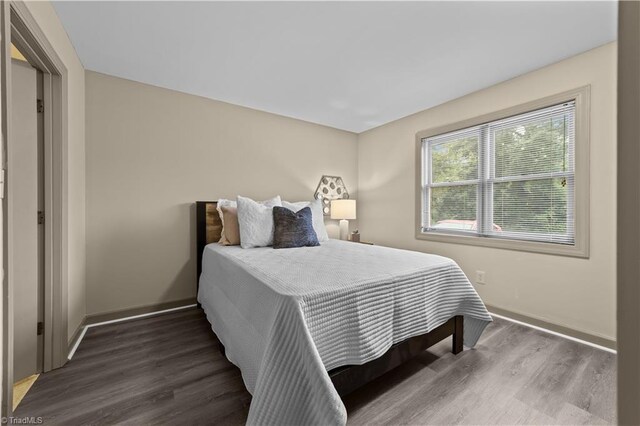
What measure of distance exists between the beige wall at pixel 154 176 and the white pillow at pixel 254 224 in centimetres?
66

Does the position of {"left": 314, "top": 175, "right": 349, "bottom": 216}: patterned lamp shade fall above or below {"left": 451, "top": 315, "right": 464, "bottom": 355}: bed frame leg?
above

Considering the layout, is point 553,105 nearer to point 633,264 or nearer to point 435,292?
point 435,292

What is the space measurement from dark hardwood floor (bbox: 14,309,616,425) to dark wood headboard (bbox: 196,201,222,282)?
96cm

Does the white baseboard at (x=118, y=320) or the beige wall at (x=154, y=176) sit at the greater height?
the beige wall at (x=154, y=176)

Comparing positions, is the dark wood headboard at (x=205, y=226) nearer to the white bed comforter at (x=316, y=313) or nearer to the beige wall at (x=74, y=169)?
the white bed comforter at (x=316, y=313)

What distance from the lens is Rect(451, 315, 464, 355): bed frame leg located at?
2004 millimetres

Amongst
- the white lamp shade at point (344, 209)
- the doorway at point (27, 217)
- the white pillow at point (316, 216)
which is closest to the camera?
the doorway at point (27, 217)

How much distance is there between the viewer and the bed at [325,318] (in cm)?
117

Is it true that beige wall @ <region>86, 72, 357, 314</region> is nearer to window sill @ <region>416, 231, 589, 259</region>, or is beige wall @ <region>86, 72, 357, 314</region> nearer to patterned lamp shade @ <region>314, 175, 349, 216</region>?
patterned lamp shade @ <region>314, 175, 349, 216</region>

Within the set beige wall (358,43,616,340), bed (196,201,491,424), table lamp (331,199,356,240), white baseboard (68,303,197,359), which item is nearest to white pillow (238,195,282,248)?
bed (196,201,491,424)

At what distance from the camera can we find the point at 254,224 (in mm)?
2619

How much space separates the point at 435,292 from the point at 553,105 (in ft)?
6.69

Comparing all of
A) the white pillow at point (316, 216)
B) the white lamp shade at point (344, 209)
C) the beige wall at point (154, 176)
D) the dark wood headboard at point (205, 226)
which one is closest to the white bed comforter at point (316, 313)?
the dark wood headboard at point (205, 226)

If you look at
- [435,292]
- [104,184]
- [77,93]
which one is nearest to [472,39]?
[435,292]
